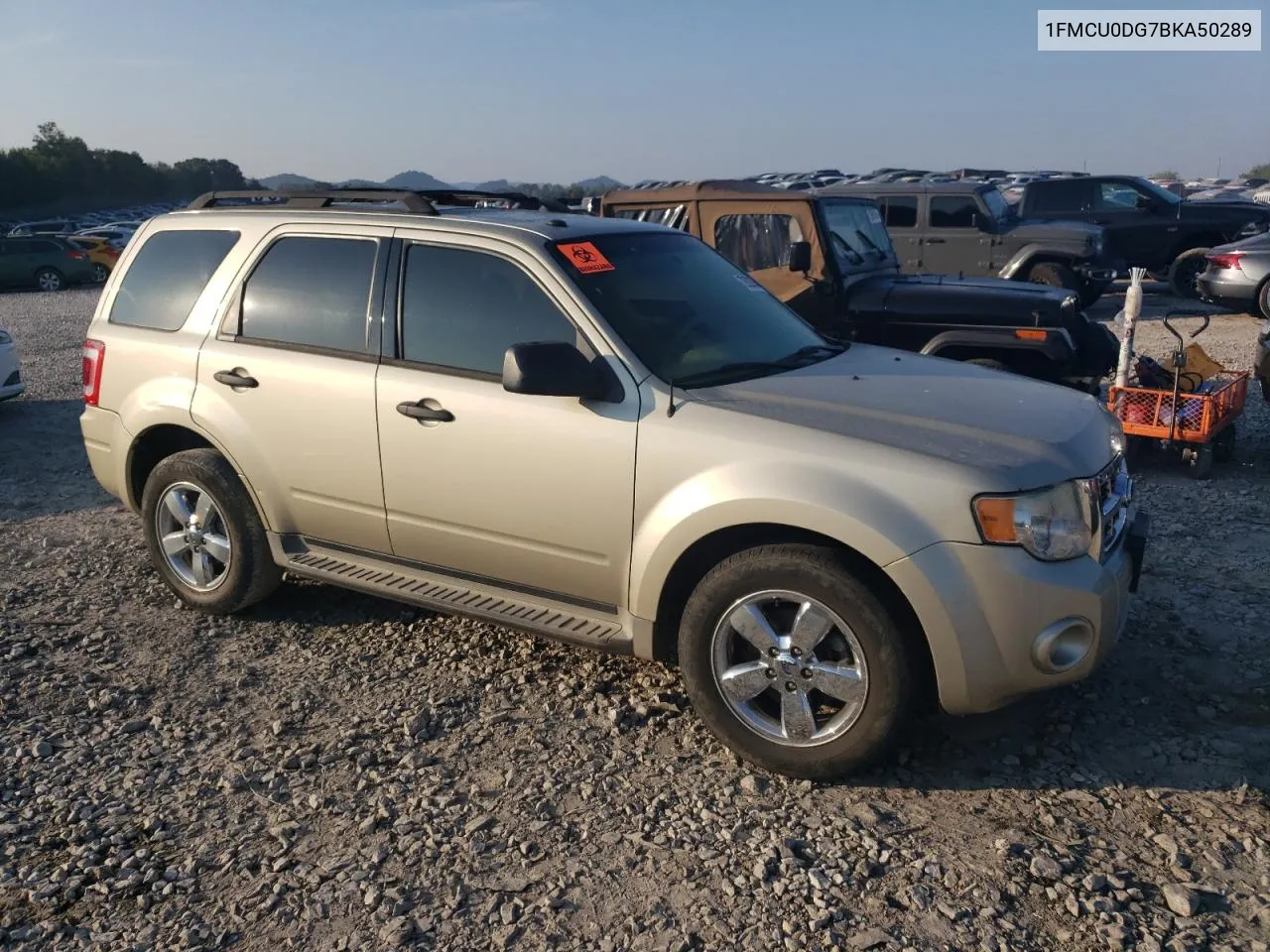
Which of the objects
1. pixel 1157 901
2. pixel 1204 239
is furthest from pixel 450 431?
pixel 1204 239

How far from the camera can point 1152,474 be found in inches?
284

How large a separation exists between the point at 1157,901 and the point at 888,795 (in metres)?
0.84

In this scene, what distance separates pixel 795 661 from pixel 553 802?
0.92m

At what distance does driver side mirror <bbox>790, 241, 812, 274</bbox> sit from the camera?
306 inches

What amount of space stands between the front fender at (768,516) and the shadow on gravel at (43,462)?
480cm

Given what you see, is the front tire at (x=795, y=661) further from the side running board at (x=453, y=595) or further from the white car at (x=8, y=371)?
the white car at (x=8, y=371)

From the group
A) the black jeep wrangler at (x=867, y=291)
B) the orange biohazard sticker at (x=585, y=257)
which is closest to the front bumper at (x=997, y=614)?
the orange biohazard sticker at (x=585, y=257)

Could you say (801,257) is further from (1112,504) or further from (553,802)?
(553,802)

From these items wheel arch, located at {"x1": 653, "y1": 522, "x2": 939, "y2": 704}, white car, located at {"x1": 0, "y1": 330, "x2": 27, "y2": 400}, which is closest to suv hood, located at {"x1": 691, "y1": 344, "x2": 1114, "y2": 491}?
wheel arch, located at {"x1": 653, "y1": 522, "x2": 939, "y2": 704}

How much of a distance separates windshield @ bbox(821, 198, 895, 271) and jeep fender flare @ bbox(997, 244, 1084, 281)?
564 centimetres

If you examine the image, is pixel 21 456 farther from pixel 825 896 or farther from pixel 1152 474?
pixel 1152 474

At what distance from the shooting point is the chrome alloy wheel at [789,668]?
347 centimetres

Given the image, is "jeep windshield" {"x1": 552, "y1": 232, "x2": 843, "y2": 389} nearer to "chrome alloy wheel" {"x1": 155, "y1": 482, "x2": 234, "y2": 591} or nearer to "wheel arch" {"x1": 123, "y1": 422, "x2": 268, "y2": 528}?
"wheel arch" {"x1": 123, "y1": 422, "x2": 268, "y2": 528}

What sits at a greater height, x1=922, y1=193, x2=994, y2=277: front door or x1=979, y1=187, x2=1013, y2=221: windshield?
x1=979, y1=187, x2=1013, y2=221: windshield
